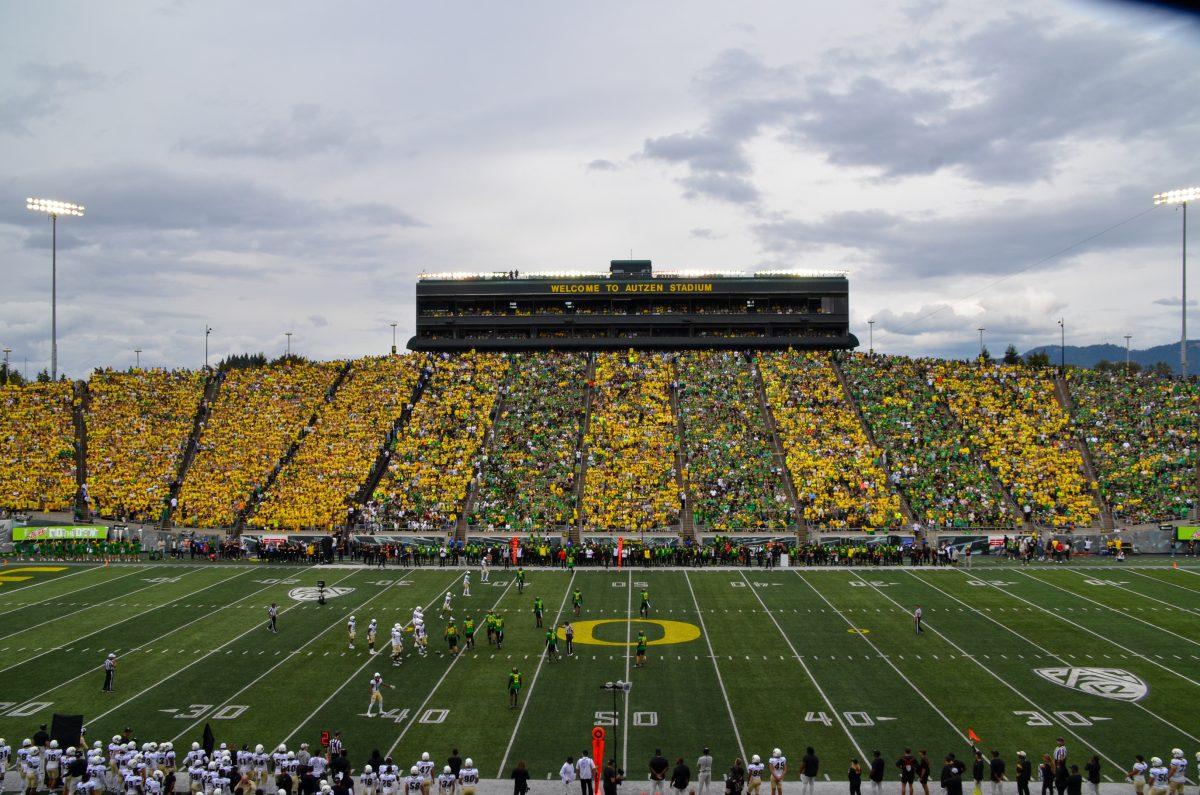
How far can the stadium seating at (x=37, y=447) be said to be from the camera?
52.8 meters

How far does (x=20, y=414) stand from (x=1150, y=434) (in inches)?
2691

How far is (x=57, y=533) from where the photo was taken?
4738cm

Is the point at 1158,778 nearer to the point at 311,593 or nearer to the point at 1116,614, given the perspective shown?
the point at 1116,614

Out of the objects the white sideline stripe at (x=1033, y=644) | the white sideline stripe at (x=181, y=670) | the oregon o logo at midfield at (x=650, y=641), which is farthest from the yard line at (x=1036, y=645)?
the white sideline stripe at (x=181, y=670)

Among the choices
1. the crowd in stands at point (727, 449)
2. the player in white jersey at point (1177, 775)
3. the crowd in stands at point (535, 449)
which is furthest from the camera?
the crowd in stands at point (535, 449)

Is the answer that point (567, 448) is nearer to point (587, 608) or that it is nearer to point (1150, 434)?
point (587, 608)

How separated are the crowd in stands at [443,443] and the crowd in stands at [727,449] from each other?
1219 cm

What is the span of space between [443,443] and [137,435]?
62.6ft

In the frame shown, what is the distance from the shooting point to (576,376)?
64.3 metres

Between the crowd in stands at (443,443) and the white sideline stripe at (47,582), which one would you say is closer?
the white sideline stripe at (47,582)

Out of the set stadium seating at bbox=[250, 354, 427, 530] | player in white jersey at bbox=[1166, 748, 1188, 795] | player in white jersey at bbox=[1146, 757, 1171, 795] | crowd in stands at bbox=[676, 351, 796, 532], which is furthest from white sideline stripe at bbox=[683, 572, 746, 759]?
stadium seating at bbox=[250, 354, 427, 530]

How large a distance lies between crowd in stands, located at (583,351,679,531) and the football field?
319 inches

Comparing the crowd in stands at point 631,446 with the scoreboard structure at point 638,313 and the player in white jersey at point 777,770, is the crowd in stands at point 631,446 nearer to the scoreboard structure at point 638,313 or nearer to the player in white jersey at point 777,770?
the scoreboard structure at point 638,313

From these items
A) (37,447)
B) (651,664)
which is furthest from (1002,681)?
(37,447)
